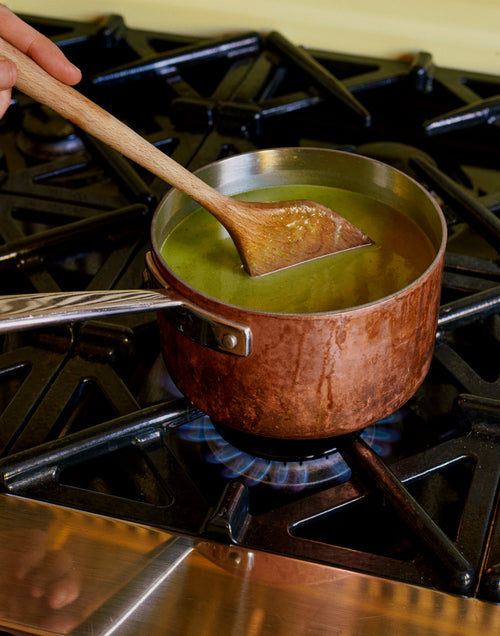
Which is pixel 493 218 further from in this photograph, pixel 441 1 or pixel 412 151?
pixel 441 1

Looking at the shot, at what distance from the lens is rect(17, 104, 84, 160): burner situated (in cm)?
95

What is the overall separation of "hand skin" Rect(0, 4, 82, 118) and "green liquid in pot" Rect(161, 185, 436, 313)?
160 millimetres

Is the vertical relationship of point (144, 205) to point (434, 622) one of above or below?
above

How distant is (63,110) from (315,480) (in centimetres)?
33

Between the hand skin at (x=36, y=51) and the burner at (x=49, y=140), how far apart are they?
304 mm

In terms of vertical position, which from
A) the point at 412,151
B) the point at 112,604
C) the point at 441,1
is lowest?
the point at 112,604

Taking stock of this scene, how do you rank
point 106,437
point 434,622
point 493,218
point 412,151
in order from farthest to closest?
point 412,151 → point 493,218 → point 106,437 → point 434,622

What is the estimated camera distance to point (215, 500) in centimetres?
58

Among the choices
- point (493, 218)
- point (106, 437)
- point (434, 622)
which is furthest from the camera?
point (493, 218)

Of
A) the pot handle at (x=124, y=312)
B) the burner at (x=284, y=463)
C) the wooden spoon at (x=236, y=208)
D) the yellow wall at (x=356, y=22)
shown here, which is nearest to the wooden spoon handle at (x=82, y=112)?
the wooden spoon at (x=236, y=208)

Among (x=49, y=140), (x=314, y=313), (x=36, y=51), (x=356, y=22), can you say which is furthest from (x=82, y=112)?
(x=356, y=22)

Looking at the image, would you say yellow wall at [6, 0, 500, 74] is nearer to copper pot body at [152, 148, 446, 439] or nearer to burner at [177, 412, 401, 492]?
copper pot body at [152, 148, 446, 439]

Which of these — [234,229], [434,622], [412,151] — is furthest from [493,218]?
[434,622]

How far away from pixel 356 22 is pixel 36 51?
546 mm
